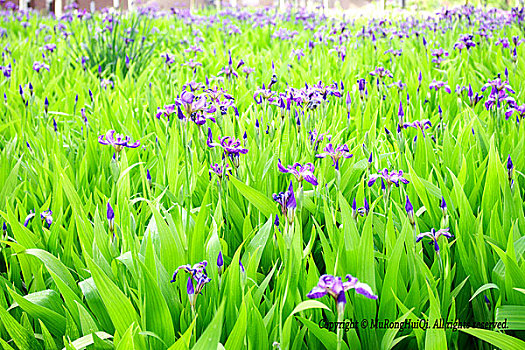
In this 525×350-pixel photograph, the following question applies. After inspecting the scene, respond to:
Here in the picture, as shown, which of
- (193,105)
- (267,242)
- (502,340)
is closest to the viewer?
(502,340)

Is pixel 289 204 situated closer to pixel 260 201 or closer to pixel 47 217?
pixel 260 201

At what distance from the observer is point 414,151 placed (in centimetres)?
156

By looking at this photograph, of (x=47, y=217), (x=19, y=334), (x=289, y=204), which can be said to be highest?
(x=289, y=204)

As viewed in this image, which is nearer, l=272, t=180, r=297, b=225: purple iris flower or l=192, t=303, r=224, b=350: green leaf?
l=192, t=303, r=224, b=350: green leaf

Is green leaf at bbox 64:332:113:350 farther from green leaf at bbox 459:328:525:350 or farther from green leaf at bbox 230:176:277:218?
green leaf at bbox 459:328:525:350

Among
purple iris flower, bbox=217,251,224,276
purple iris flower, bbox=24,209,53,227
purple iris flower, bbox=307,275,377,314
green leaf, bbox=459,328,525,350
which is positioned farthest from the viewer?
purple iris flower, bbox=24,209,53,227

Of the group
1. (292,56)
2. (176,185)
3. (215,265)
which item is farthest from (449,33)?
(215,265)

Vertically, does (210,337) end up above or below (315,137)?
below

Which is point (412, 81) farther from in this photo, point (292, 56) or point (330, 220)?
point (330, 220)

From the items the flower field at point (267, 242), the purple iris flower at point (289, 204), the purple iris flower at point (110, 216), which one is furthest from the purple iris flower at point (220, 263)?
the purple iris flower at point (110, 216)

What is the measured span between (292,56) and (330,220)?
7.93 feet

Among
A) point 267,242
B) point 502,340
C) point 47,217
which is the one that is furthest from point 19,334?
point 502,340

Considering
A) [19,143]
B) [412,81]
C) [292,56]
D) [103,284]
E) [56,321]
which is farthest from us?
[292,56]

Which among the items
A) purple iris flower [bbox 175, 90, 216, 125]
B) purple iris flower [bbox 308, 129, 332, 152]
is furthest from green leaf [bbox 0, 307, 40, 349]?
purple iris flower [bbox 308, 129, 332, 152]
